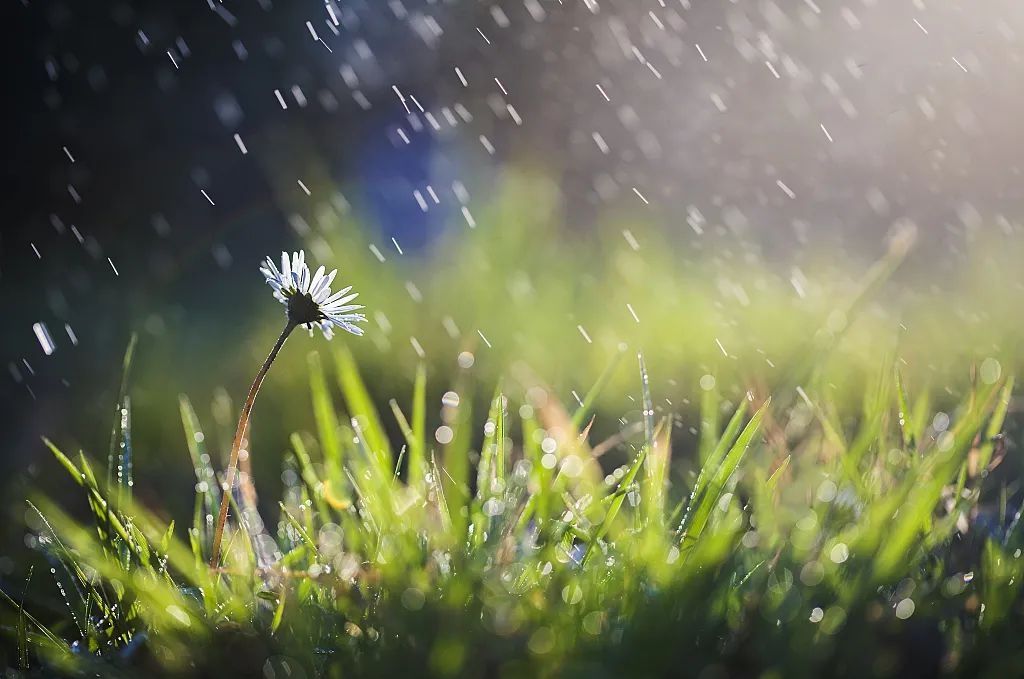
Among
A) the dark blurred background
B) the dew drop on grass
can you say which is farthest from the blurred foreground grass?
the dark blurred background

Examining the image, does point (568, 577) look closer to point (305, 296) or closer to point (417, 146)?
point (305, 296)

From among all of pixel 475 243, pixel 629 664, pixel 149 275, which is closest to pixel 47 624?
pixel 629 664

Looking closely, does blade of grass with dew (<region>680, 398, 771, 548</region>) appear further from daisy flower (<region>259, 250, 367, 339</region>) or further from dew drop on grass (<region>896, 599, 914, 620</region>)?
daisy flower (<region>259, 250, 367, 339</region>)

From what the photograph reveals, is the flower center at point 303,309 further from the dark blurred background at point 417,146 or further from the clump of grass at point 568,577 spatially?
the dark blurred background at point 417,146

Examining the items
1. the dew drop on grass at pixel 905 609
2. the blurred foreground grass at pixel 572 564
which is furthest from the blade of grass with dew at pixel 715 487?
the dew drop on grass at pixel 905 609

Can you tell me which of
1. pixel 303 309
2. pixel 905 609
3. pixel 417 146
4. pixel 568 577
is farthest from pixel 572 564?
pixel 417 146

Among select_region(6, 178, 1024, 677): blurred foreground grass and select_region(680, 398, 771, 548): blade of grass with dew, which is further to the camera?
select_region(680, 398, 771, 548): blade of grass with dew
